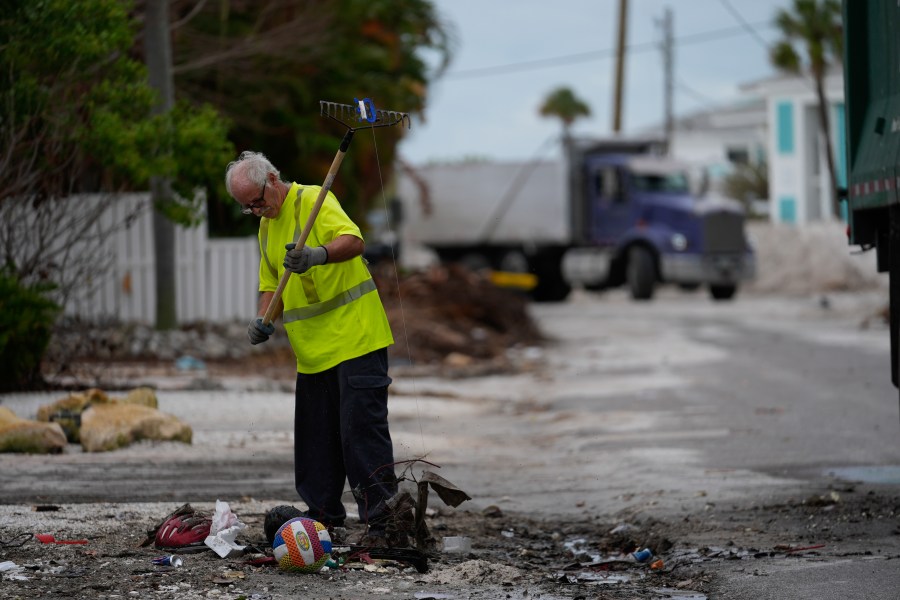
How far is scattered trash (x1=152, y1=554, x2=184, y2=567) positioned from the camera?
6.20m

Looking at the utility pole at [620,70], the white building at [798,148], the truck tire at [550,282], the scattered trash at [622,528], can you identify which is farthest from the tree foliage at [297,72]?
the white building at [798,148]

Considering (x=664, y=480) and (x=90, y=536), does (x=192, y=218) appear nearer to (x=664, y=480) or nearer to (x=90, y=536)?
(x=664, y=480)

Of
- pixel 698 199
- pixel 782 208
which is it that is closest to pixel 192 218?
pixel 698 199

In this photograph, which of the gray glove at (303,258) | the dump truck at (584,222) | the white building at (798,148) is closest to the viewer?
the gray glove at (303,258)

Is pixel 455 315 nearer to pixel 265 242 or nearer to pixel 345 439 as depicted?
pixel 265 242

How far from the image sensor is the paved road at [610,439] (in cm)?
838

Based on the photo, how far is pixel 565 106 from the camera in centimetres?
7550

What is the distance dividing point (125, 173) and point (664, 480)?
6.24 m

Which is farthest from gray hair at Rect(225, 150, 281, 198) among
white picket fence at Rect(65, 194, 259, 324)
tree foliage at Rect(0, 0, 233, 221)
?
white picket fence at Rect(65, 194, 259, 324)

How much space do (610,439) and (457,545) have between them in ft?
14.3

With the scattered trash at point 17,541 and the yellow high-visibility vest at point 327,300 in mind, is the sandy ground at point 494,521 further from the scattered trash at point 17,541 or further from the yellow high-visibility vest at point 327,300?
the yellow high-visibility vest at point 327,300

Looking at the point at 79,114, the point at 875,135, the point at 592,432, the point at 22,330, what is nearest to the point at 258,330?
the point at 875,135

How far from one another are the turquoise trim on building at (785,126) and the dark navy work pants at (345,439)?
3817cm

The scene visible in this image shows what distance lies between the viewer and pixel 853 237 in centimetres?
873
